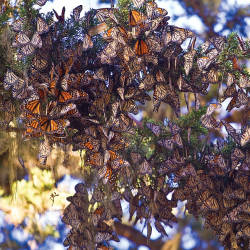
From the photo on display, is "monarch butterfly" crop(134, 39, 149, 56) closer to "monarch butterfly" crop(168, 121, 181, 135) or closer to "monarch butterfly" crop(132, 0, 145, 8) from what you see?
"monarch butterfly" crop(132, 0, 145, 8)

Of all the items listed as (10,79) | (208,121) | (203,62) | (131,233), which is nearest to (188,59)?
(203,62)

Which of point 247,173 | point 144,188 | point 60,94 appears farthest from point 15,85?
point 247,173

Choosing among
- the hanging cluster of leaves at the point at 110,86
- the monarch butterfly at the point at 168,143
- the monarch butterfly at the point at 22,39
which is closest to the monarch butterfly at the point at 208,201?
the hanging cluster of leaves at the point at 110,86

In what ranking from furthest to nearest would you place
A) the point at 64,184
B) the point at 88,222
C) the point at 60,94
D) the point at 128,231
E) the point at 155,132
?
the point at 128,231 < the point at 64,184 < the point at 155,132 < the point at 88,222 < the point at 60,94

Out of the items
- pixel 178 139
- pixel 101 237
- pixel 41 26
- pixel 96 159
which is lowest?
pixel 101 237

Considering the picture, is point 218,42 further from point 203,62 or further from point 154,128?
point 154,128

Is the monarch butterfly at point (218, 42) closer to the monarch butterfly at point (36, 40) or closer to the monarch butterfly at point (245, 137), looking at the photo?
the monarch butterfly at point (245, 137)

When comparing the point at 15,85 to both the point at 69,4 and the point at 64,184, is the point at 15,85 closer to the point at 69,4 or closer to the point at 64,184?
the point at 69,4
